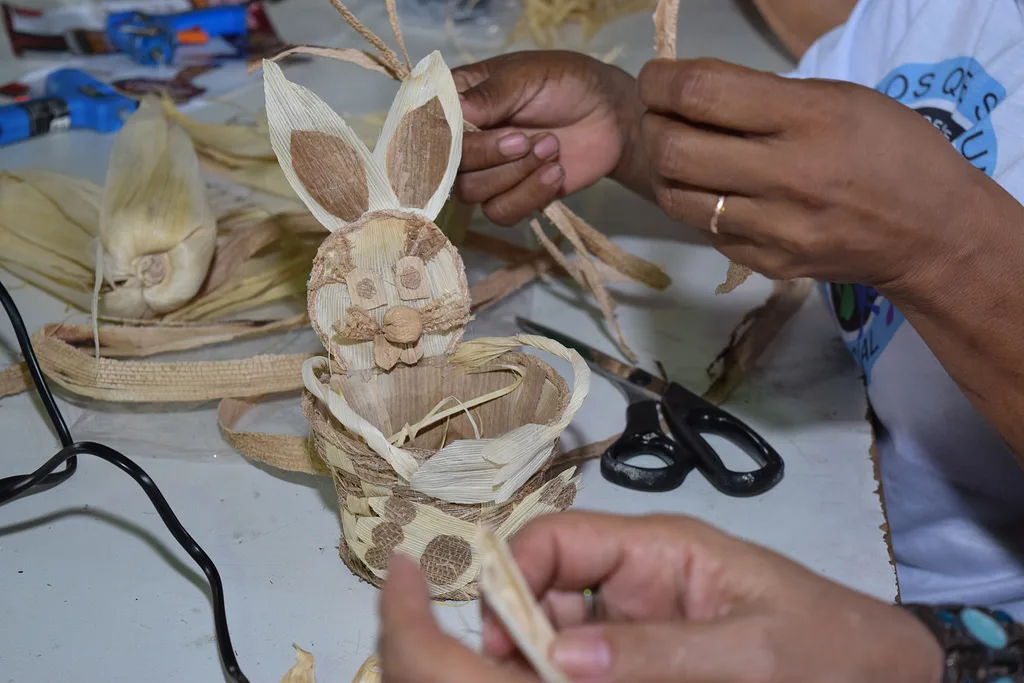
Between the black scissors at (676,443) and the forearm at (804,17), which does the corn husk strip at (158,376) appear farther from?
the forearm at (804,17)

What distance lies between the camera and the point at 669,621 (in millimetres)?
319

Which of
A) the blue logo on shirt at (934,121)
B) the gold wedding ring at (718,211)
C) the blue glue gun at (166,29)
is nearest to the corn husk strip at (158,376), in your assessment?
the gold wedding ring at (718,211)

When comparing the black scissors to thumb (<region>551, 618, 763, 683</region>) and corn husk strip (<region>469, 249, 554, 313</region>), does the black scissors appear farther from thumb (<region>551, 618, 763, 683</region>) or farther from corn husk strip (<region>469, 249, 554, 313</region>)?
thumb (<region>551, 618, 763, 683</region>)

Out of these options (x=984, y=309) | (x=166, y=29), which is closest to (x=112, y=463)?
(x=984, y=309)

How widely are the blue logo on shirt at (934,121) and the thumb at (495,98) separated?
30 centimetres

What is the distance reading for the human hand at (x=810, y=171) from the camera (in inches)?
18.0

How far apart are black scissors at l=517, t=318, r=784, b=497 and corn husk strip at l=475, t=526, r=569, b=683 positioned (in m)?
0.33

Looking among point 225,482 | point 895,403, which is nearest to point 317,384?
point 225,482

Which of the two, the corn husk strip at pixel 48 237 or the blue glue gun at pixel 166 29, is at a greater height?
the blue glue gun at pixel 166 29

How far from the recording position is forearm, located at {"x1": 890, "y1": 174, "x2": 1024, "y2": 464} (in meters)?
0.51

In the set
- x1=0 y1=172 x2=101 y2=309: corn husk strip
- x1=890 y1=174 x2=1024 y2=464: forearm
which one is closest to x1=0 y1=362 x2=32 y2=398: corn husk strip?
x1=0 y1=172 x2=101 y2=309: corn husk strip

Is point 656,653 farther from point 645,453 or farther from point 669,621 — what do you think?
point 645,453

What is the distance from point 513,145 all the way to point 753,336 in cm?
26

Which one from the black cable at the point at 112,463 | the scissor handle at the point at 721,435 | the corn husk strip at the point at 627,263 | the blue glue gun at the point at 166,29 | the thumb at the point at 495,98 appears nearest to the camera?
the black cable at the point at 112,463
